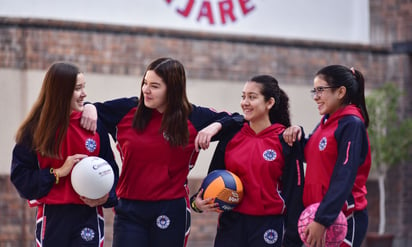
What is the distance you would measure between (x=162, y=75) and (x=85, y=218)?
131cm

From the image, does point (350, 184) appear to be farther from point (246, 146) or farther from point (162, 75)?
point (162, 75)

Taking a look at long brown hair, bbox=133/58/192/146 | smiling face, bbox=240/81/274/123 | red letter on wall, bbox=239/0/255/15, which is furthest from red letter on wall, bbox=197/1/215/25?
long brown hair, bbox=133/58/192/146

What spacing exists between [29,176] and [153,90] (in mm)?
1218

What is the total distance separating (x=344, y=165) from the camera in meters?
6.59

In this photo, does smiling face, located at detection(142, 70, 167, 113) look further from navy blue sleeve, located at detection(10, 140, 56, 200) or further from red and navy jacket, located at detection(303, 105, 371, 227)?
red and navy jacket, located at detection(303, 105, 371, 227)

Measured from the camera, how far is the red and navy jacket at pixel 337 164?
654 cm

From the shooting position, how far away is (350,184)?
6.56 metres

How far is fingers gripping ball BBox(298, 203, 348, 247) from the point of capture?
6586 millimetres

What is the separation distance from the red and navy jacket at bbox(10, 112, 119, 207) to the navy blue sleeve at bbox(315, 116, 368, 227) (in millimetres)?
1608

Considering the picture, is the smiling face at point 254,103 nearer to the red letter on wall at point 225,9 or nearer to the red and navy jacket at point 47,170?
the red and navy jacket at point 47,170

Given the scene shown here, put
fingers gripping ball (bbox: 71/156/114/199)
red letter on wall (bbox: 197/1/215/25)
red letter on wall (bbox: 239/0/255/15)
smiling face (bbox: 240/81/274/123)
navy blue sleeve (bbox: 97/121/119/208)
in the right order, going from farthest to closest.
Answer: red letter on wall (bbox: 239/0/255/15)
red letter on wall (bbox: 197/1/215/25)
smiling face (bbox: 240/81/274/123)
navy blue sleeve (bbox: 97/121/119/208)
fingers gripping ball (bbox: 71/156/114/199)

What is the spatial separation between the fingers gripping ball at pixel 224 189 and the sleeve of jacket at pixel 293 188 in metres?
0.40

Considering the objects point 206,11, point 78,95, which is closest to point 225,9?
point 206,11

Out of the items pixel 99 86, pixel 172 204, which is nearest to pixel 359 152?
pixel 172 204
